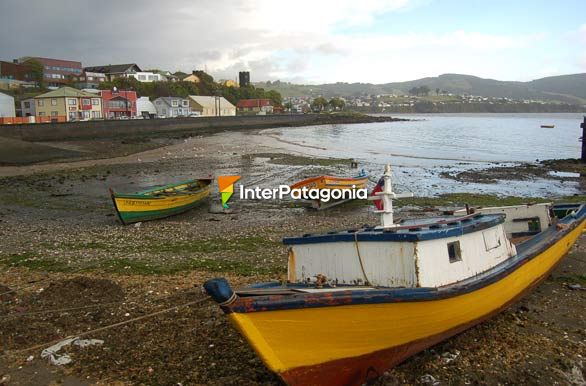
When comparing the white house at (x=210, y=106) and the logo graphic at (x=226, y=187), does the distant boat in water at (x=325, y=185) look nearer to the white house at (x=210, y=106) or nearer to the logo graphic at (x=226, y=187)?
the logo graphic at (x=226, y=187)

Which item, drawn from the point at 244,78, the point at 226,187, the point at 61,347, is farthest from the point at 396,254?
the point at 244,78

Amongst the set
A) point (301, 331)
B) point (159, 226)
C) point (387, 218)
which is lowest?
point (159, 226)

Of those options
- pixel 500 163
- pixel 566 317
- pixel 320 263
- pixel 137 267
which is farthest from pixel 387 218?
pixel 500 163

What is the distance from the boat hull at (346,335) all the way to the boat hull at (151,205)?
46.4 feet

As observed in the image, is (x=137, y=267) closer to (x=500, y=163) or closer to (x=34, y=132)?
(x=500, y=163)

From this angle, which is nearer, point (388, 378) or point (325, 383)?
point (325, 383)

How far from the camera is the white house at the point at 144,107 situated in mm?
100800

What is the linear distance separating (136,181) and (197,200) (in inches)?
444

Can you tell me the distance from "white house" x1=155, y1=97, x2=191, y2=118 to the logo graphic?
7856cm

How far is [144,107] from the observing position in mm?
102875

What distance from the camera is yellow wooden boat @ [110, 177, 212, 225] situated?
18.9 metres

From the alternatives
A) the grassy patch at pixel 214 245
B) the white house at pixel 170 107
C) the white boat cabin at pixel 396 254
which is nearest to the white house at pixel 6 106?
the white house at pixel 170 107

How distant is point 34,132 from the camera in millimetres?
54750

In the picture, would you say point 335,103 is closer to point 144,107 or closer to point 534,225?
point 144,107
